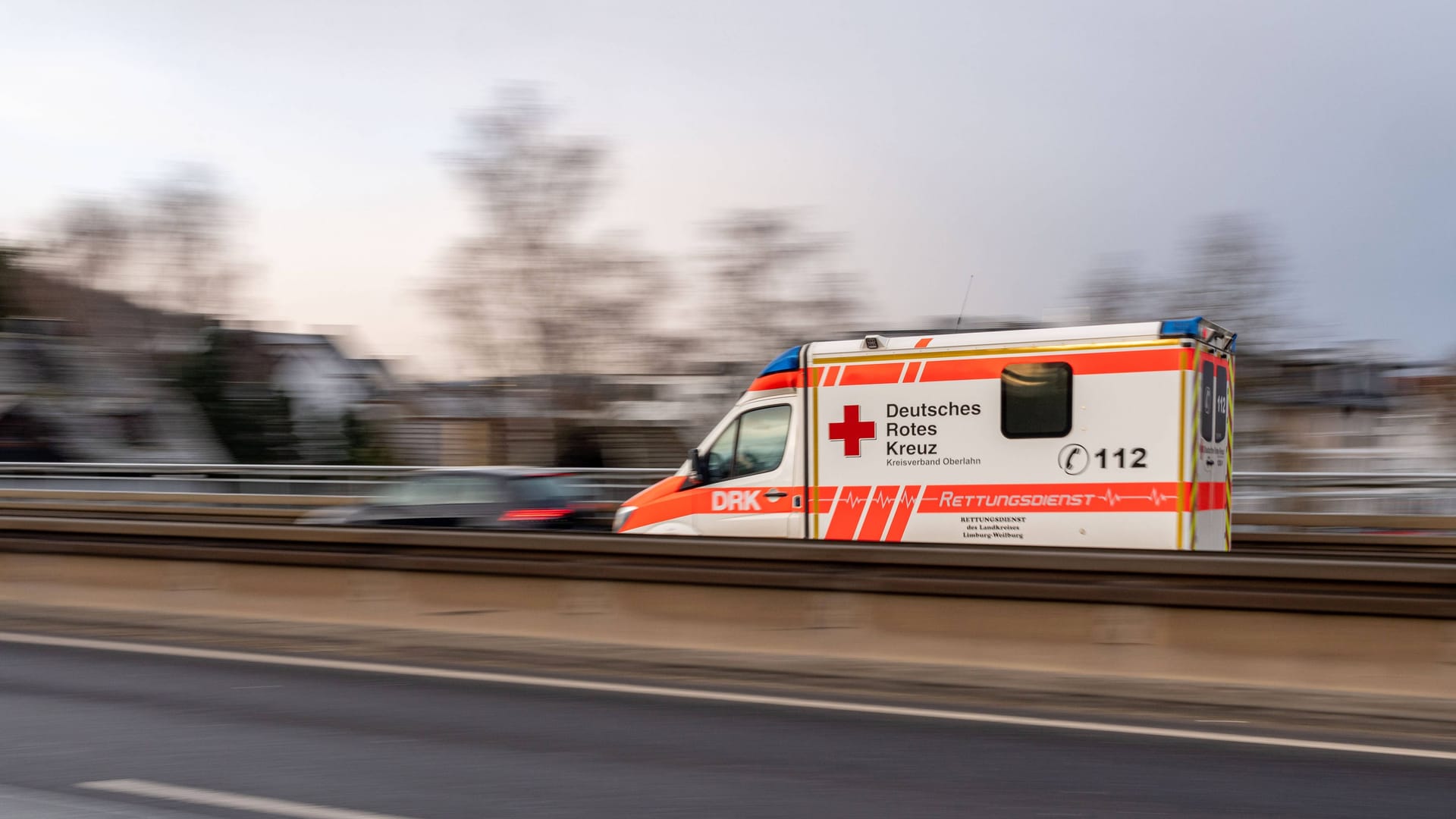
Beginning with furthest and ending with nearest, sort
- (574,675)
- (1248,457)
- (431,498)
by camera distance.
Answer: (1248,457) → (431,498) → (574,675)

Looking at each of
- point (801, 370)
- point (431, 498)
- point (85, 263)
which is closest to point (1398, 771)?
point (801, 370)

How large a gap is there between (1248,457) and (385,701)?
1078 inches

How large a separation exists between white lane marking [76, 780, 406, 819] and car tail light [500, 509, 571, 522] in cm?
858

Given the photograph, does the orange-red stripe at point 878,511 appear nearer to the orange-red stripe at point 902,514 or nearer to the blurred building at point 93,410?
the orange-red stripe at point 902,514

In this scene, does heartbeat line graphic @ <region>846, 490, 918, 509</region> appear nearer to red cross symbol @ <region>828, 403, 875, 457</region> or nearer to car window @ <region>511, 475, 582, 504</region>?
red cross symbol @ <region>828, 403, 875, 457</region>

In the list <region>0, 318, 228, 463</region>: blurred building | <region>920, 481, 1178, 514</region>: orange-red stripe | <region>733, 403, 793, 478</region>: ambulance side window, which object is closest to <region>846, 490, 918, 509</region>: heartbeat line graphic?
<region>920, 481, 1178, 514</region>: orange-red stripe

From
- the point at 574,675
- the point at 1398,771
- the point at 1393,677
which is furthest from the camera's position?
the point at 574,675

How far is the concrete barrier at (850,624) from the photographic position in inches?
290

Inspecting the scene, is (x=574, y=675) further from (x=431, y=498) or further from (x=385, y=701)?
(x=431, y=498)

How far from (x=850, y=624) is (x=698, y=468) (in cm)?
329

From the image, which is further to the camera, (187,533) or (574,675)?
(187,533)

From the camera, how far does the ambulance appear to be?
32.2 ft

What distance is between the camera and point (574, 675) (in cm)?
848

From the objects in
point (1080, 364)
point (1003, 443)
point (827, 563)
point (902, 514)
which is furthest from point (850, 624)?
point (1080, 364)
